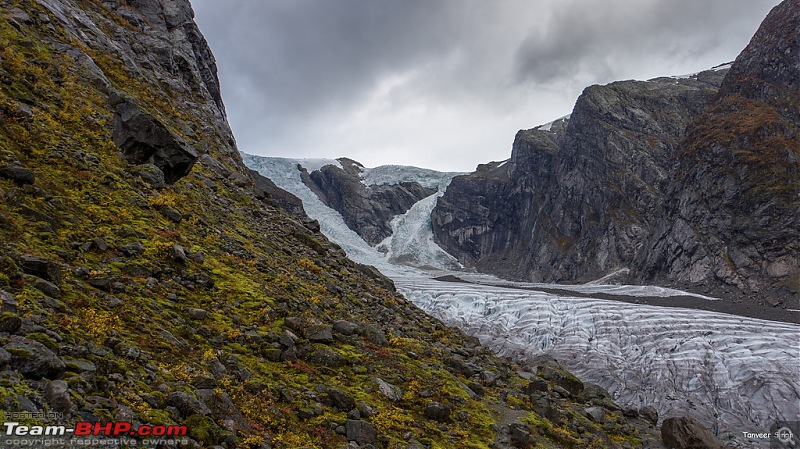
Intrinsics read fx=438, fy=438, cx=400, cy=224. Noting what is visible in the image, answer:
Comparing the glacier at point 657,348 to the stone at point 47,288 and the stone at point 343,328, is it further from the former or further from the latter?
the stone at point 47,288

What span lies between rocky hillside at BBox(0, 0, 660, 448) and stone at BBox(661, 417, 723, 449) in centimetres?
88

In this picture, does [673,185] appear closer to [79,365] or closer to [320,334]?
[320,334]

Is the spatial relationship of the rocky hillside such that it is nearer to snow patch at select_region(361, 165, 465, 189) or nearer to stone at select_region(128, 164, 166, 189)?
stone at select_region(128, 164, 166, 189)

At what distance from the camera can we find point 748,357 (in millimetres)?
28406

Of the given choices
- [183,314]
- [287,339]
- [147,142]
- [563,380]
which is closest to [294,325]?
[287,339]

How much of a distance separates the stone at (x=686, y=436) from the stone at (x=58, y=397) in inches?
668

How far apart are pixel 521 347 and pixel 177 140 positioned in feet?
93.9

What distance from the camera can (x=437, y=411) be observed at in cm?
947

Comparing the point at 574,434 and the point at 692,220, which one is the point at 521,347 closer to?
the point at 574,434

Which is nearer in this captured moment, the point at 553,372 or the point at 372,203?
the point at 553,372

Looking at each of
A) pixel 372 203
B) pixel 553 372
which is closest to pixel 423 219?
pixel 372 203

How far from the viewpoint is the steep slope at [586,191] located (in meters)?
101

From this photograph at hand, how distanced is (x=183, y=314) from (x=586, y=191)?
118 m

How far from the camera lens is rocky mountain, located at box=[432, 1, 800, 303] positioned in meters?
71.6
